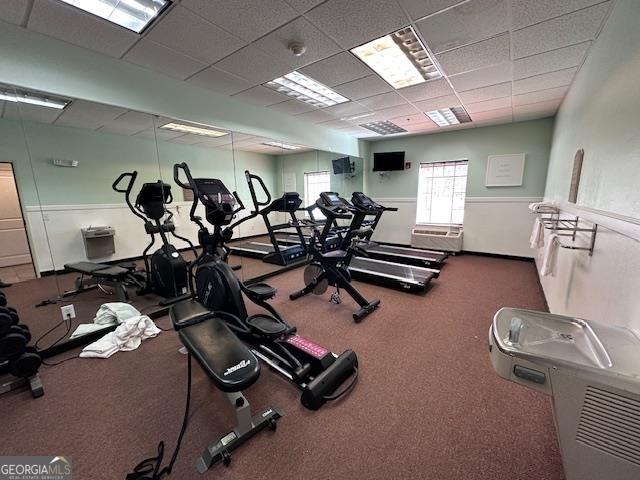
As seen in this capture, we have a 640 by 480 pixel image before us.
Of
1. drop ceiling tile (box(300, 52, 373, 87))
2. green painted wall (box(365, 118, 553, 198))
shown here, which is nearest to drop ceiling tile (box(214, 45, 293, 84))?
drop ceiling tile (box(300, 52, 373, 87))

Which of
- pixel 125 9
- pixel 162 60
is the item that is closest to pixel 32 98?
pixel 162 60

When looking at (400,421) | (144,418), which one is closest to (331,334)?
(400,421)

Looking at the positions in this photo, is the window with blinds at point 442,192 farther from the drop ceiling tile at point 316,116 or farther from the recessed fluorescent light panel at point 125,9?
the recessed fluorescent light panel at point 125,9

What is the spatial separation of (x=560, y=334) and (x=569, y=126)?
3497mm

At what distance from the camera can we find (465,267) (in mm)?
5102

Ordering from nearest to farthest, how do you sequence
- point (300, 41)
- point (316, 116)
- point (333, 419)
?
point (333, 419) < point (300, 41) < point (316, 116)

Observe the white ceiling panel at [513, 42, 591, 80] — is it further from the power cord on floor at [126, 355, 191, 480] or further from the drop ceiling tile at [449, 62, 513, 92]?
the power cord on floor at [126, 355, 191, 480]

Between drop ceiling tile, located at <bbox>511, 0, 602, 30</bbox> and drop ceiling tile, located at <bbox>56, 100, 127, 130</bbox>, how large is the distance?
3.87 m

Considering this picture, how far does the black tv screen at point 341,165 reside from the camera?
640 centimetres

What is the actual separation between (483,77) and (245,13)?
9.47 ft

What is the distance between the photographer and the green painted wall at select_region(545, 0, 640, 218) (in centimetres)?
141

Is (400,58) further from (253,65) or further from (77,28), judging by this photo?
(77,28)

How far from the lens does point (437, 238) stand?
6.14 m

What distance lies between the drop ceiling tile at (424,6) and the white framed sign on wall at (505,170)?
4.57m
